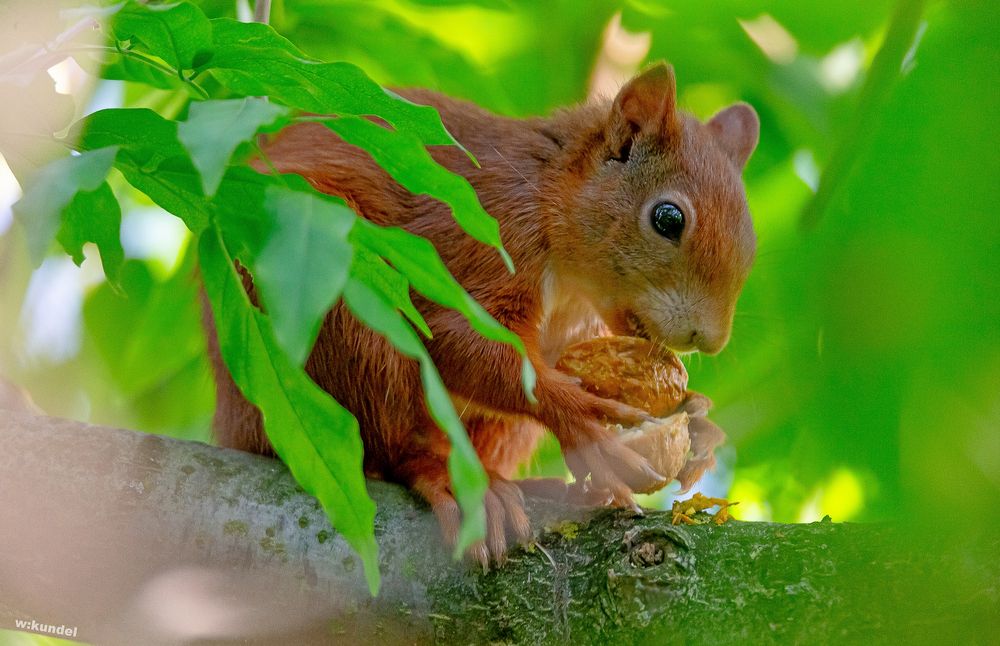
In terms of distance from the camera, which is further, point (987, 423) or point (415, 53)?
point (415, 53)

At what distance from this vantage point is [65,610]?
2.21m

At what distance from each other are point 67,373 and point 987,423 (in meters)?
3.30

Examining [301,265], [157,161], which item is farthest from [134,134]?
[301,265]

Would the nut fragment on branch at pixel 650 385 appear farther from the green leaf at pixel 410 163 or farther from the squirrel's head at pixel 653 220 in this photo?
the green leaf at pixel 410 163

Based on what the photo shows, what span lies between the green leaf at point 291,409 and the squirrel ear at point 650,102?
85.6 inches

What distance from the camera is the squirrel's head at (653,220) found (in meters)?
3.09

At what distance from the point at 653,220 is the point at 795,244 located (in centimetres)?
56

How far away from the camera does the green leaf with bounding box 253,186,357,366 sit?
1.01m

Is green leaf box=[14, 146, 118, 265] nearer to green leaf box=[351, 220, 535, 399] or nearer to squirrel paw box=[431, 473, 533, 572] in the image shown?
green leaf box=[351, 220, 535, 399]

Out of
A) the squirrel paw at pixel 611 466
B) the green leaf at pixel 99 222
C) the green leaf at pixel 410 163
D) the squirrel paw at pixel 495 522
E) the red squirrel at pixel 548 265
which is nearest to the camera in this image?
the green leaf at pixel 410 163

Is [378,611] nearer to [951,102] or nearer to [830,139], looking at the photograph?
[951,102]

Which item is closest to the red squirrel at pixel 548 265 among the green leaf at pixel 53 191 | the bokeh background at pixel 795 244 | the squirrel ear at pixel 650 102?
the squirrel ear at pixel 650 102

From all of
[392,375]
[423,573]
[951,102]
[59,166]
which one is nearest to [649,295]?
[392,375]

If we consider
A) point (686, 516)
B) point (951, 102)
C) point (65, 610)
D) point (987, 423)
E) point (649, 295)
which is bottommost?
point (65, 610)
